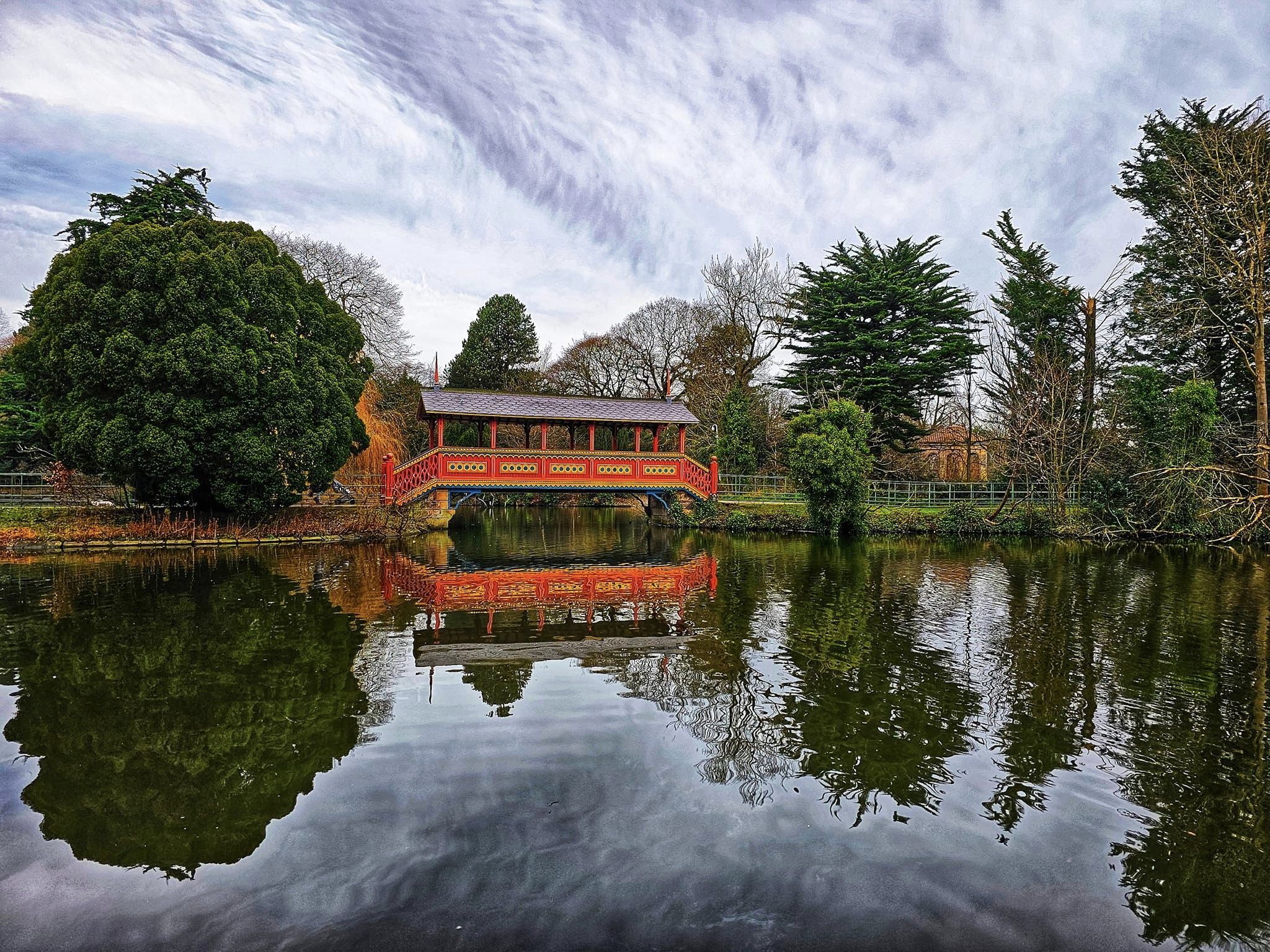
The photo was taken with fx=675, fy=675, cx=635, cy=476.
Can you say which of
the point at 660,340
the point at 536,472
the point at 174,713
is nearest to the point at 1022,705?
the point at 174,713

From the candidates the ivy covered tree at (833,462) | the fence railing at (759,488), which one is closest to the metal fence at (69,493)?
the fence railing at (759,488)

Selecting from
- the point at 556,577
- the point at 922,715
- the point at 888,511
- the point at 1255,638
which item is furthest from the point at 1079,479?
the point at 922,715

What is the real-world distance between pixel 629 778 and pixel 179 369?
17.2 metres

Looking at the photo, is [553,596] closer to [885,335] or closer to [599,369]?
[885,335]

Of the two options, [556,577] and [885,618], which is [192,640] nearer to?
[556,577]

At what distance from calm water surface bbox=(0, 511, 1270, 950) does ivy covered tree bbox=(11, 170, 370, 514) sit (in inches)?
281

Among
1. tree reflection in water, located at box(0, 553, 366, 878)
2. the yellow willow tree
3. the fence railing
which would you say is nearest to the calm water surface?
tree reflection in water, located at box(0, 553, 366, 878)

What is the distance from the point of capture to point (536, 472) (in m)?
24.0

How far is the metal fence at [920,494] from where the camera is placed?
29047 millimetres

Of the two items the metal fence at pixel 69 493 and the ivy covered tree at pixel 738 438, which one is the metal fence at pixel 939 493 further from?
the metal fence at pixel 69 493

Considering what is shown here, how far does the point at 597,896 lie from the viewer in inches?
152

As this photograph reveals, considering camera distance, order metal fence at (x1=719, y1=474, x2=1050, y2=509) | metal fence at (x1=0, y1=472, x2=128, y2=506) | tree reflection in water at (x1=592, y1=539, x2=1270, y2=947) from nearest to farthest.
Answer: tree reflection in water at (x1=592, y1=539, x2=1270, y2=947)
metal fence at (x1=0, y1=472, x2=128, y2=506)
metal fence at (x1=719, y1=474, x2=1050, y2=509)

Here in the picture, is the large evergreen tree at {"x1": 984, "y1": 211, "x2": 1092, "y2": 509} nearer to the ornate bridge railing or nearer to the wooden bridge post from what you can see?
the ornate bridge railing

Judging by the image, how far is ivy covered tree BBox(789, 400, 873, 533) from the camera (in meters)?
23.9
